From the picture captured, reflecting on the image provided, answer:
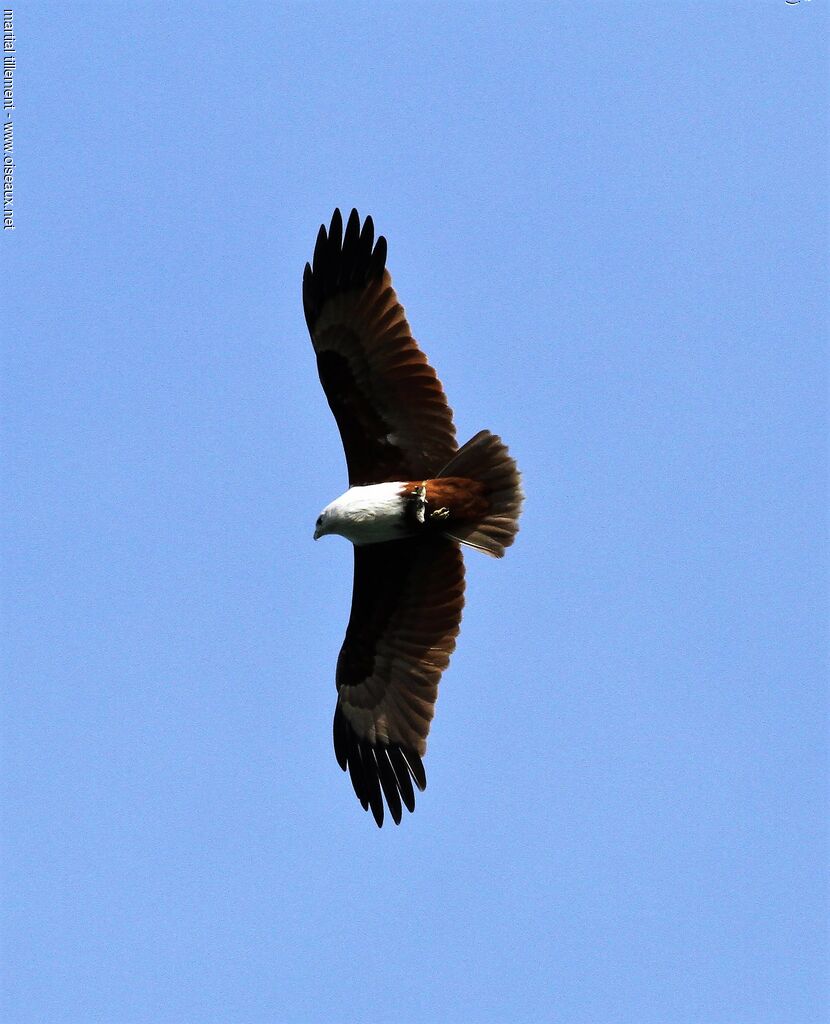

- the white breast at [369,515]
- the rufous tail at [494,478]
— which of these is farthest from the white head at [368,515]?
the rufous tail at [494,478]

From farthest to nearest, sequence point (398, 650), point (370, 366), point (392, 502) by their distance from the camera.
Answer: point (398, 650), point (370, 366), point (392, 502)

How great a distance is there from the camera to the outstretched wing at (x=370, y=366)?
11.3 m

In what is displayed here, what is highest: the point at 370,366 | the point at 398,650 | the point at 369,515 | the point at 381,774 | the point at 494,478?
the point at 370,366

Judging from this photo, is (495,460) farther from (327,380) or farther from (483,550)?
(327,380)

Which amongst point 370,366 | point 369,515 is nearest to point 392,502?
point 369,515

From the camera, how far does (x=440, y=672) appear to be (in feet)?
38.2

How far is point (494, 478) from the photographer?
11.2m

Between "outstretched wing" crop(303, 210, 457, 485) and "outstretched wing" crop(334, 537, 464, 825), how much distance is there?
1.97 feet

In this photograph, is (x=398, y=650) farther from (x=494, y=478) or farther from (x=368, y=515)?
(x=494, y=478)

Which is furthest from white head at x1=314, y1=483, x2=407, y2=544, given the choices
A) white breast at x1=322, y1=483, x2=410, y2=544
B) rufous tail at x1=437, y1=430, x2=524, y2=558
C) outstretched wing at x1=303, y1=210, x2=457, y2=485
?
rufous tail at x1=437, y1=430, x2=524, y2=558

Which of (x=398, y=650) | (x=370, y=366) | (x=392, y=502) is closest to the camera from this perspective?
(x=392, y=502)

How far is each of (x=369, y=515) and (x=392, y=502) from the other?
0.18m

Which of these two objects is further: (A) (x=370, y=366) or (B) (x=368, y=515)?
(A) (x=370, y=366)

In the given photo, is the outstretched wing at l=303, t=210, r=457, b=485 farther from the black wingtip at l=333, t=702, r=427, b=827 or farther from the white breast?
the black wingtip at l=333, t=702, r=427, b=827
